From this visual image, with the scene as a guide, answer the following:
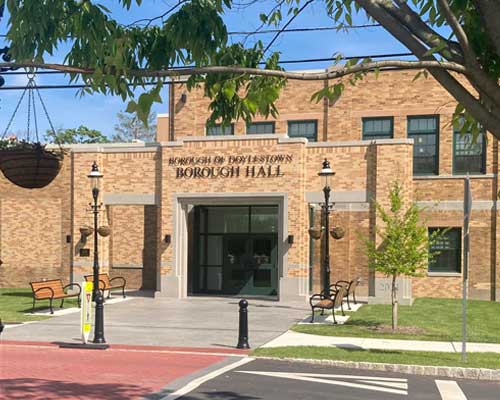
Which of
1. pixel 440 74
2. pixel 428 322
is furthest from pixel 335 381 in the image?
pixel 428 322

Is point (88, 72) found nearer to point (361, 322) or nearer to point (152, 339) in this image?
point (152, 339)

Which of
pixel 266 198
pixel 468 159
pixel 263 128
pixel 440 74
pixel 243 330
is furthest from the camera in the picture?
pixel 263 128

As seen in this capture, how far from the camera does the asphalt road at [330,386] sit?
884 centimetres

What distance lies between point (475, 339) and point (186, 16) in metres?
11.9

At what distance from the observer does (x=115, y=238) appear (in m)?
29.3

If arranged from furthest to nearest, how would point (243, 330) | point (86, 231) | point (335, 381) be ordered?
point (86, 231)
point (243, 330)
point (335, 381)

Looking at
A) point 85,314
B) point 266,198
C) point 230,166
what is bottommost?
point 85,314

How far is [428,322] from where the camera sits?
17031 millimetres

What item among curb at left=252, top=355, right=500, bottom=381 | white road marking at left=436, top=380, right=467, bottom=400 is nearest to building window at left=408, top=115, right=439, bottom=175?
curb at left=252, top=355, right=500, bottom=381

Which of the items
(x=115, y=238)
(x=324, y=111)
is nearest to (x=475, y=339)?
(x=324, y=111)

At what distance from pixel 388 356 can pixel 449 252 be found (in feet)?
46.8

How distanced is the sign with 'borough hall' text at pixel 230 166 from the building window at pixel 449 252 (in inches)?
277

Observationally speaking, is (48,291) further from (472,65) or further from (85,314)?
(472,65)

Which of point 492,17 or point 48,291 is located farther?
point 48,291
